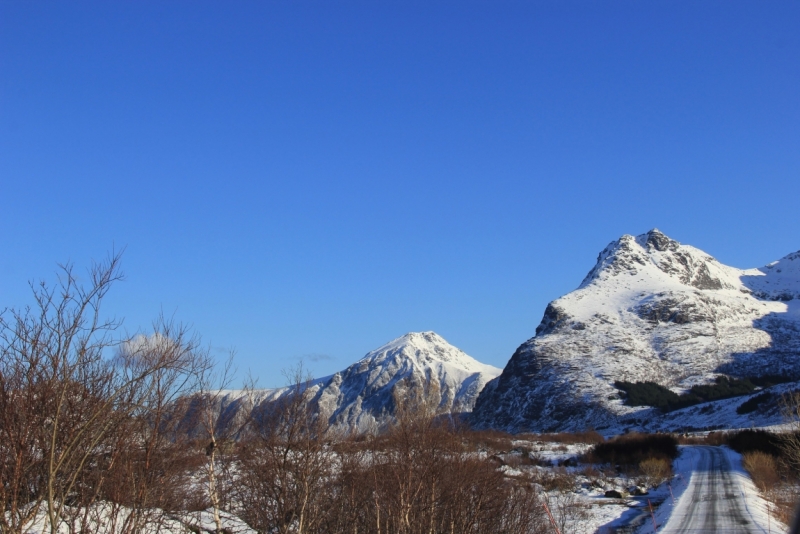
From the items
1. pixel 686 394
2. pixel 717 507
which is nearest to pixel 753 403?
pixel 686 394

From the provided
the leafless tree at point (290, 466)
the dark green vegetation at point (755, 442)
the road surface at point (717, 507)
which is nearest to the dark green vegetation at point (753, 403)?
the dark green vegetation at point (755, 442)

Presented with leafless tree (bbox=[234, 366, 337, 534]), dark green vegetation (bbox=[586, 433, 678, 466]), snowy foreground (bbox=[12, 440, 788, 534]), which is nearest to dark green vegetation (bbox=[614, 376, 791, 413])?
dark green vegetation (bbox=[586, 433, 678, 466])

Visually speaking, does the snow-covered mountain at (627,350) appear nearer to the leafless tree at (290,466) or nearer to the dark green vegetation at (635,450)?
the dark green vegetation at (635,450)

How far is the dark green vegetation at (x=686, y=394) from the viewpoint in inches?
4338

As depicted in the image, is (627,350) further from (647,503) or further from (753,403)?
(647,503)

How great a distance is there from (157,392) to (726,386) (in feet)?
413

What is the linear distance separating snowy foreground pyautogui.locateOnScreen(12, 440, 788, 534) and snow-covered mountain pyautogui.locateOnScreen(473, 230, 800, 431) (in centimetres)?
5619

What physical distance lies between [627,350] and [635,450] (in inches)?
3389

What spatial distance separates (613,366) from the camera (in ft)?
430

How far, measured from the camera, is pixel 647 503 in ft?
124

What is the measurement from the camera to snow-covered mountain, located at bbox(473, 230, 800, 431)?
398ft

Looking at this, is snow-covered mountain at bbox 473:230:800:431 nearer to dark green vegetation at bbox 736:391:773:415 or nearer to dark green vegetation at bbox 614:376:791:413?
dark green vegetation at bbox 614:376:791:413

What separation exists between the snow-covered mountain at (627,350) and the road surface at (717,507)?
63910mm

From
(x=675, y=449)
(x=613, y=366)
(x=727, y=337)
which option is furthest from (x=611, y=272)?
(x=675, y=449)
